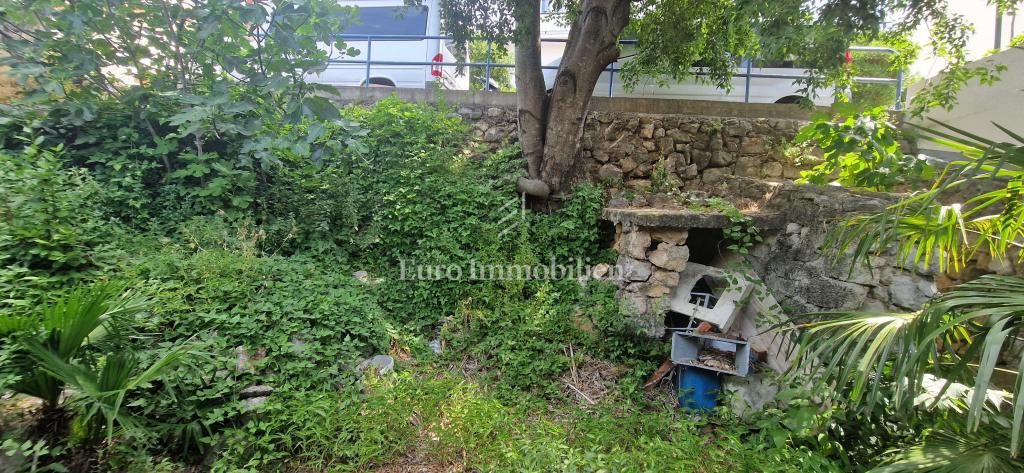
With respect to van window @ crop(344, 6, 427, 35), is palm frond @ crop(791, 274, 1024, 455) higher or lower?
lower

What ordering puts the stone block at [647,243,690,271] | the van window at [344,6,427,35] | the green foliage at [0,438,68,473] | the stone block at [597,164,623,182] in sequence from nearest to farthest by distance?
the green foliage at [0,438,68,473]
the stone block at [647,243,690,271]
the stone block at [597,164,623,182]
the van window at [344,6,427,35]

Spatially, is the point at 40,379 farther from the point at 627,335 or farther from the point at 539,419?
the point at 627,335

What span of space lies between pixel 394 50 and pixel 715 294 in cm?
542

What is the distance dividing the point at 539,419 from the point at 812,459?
1578 millimetres

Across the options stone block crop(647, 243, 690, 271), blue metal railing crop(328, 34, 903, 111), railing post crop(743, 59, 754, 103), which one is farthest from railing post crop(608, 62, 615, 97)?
stone block crop(647, 243, 690, 271)

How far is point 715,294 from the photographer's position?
13.9 ft

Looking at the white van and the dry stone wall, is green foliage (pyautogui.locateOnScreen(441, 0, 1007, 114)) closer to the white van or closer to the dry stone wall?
the dry stone wall

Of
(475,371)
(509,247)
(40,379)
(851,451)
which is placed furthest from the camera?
(509,247)

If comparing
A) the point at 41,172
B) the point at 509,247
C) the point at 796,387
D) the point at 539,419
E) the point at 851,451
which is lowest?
the point at 539,419

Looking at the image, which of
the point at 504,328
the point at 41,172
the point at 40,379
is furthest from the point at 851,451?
the point at 41,172

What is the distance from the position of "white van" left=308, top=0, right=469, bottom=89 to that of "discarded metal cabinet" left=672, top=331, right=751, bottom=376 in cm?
469

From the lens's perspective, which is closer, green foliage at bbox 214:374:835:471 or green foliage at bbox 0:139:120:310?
green foliage at bbox 214:374:835:471

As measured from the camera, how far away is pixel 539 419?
3254 mm

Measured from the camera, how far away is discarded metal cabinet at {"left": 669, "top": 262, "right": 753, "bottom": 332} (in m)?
3.89
